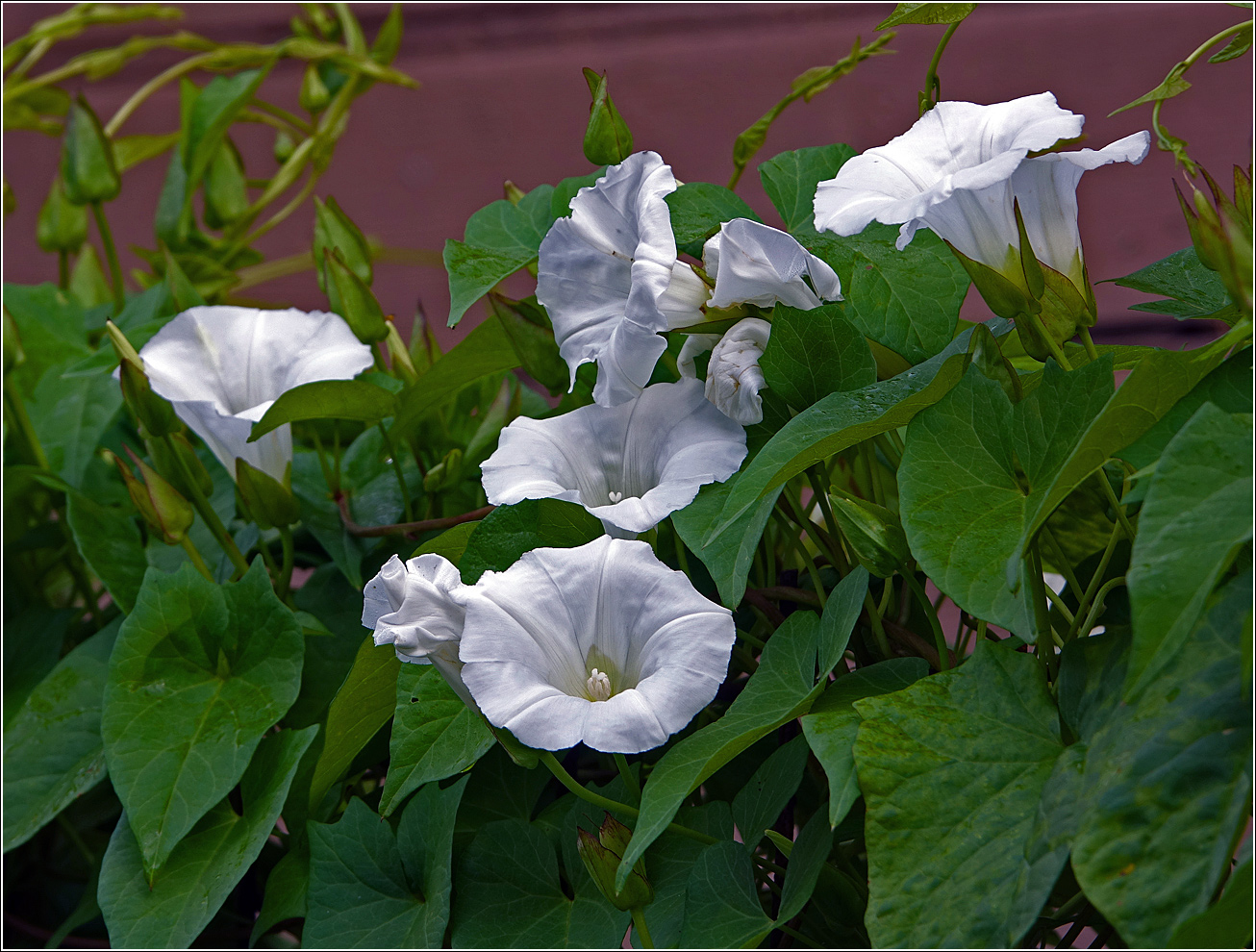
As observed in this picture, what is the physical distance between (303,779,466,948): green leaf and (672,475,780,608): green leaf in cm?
11

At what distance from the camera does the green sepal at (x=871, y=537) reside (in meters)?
0.27

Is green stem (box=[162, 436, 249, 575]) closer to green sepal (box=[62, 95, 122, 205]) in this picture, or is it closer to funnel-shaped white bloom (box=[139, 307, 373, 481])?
funnel-shaped white bloom (box=[139, 307, 373, 481])

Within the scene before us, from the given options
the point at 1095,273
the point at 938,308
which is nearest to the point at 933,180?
the point at 938,308

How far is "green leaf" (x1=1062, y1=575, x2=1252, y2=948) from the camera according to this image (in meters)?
0.20

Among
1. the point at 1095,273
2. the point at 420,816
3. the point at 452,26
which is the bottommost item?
the point at 1095,273

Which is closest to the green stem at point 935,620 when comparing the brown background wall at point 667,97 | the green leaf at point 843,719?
the green leaf at point 843,719

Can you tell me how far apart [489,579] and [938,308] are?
16 cm

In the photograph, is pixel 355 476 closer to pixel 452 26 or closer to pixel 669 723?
pixel 669 723

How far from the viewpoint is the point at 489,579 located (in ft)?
0.90

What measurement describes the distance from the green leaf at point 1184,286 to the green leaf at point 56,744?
41cm

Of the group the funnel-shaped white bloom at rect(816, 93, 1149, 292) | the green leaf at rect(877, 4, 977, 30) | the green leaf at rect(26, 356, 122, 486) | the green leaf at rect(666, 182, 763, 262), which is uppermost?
the green leaf at rect(877, 4, 977, 30)

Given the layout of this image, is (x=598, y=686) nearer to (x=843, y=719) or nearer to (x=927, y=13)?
(x=843, y=719)

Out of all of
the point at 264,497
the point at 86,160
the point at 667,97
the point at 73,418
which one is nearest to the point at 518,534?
the point at 264,497

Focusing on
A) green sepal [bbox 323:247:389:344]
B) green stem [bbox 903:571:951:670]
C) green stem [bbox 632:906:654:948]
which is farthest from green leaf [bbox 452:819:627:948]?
green sepal [bbox 323:247:389:344]
